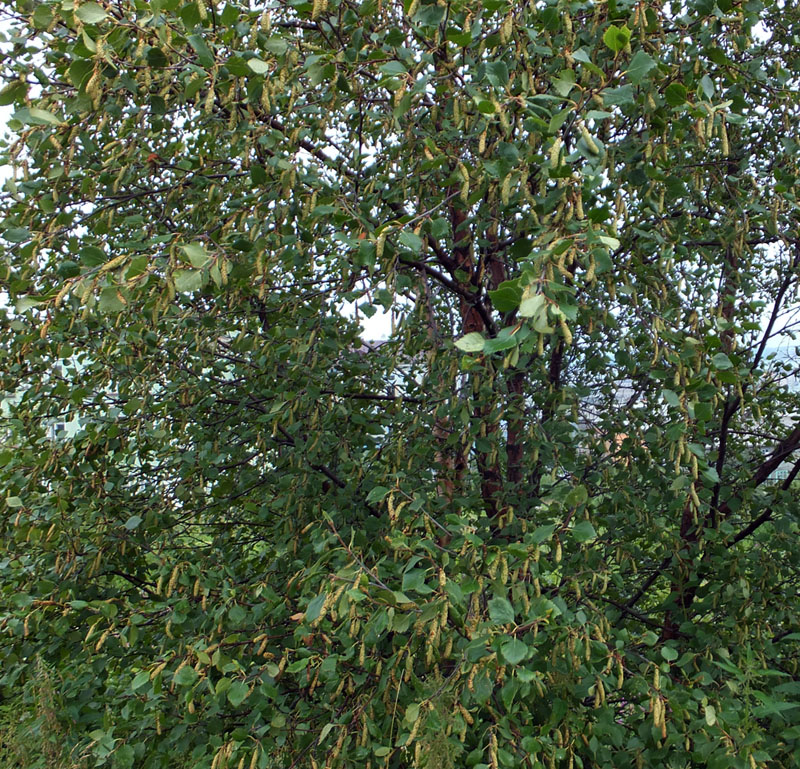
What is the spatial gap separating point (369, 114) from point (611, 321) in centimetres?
107

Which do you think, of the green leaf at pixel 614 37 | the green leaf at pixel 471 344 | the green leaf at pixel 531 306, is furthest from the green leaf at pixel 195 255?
the green leaf at pixel 614 37

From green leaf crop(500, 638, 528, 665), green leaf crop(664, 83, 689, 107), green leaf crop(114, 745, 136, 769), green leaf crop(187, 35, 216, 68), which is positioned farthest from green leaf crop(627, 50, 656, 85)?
green leaf crop(114, 745, 136, 769)

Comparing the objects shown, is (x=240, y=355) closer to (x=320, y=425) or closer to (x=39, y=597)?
(x=320, y=425)

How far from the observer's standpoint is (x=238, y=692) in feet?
6.86

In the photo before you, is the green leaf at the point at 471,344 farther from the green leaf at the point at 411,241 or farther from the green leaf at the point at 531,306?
the green leaf at the point at 411,241

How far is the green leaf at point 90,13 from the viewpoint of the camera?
177 centimetres

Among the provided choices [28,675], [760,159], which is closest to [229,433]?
[28,675]

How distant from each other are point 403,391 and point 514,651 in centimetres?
187

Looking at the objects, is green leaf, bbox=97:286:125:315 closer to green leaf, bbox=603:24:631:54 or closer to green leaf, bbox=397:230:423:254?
green leaf, bbox=397:230:423:254

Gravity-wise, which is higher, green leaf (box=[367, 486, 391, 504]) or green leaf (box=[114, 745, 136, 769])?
green leaf (box=[367, 486, 391, 504])

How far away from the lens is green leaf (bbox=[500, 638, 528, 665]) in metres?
1.69

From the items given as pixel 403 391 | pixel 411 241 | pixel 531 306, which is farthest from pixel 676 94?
pixel 403 391

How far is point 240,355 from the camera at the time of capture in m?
3.42

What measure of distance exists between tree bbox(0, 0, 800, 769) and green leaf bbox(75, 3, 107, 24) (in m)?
0.01
